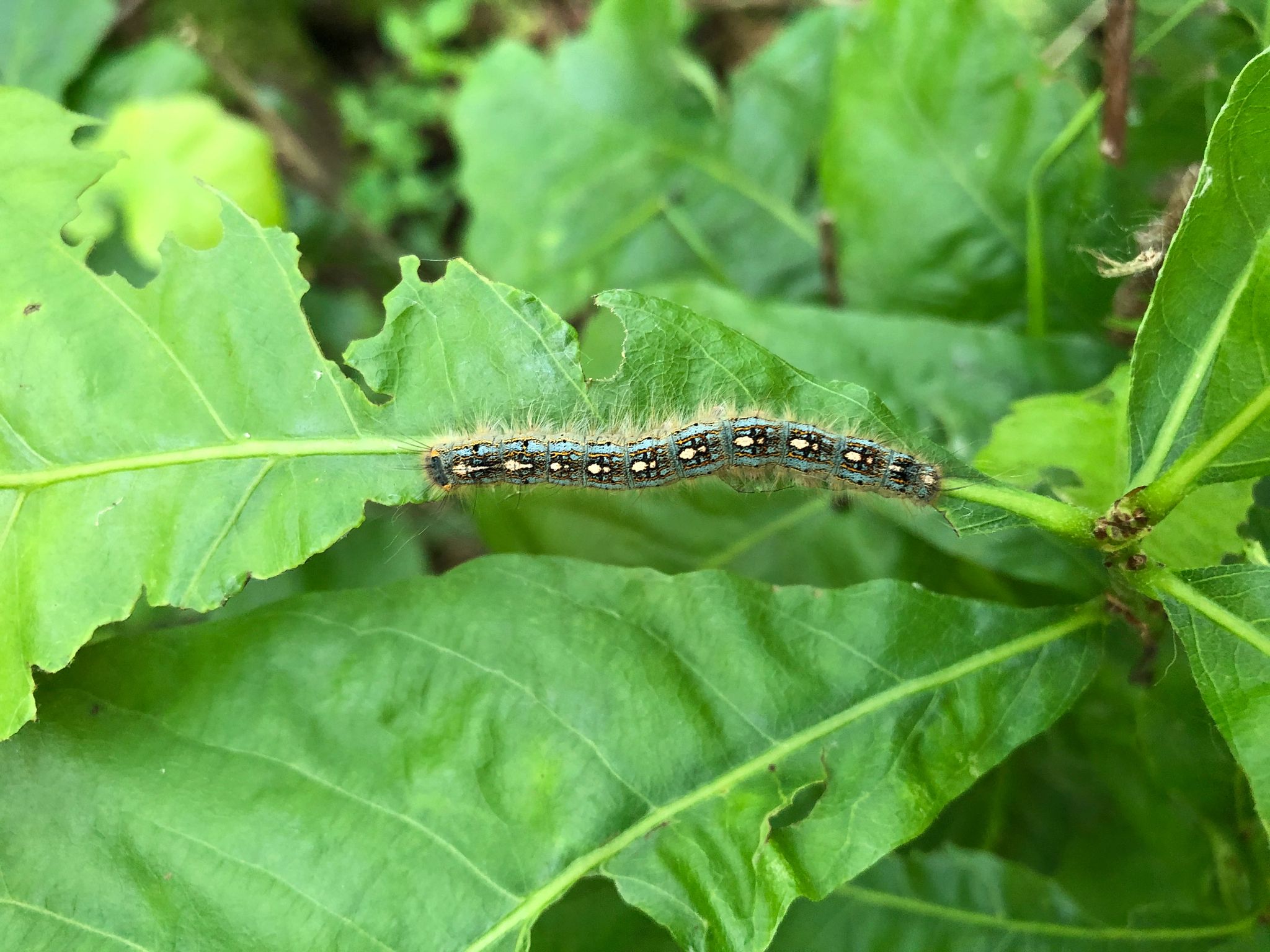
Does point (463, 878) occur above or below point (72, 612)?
below

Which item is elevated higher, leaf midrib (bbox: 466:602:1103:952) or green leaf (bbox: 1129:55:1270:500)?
green leaf (bbox: 1129:55:1270:500)

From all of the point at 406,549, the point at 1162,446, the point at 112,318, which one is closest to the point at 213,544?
the point at 112,318

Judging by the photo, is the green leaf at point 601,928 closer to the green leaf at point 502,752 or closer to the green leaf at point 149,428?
the green leaf at point 502,752

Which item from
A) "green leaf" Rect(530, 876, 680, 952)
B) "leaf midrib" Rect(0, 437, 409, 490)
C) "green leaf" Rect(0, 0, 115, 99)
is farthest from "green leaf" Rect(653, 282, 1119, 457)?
"green leaf" Rect(0, 0, 115, 99)

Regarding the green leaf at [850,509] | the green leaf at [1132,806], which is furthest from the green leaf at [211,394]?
the green leaf at [1132,806]

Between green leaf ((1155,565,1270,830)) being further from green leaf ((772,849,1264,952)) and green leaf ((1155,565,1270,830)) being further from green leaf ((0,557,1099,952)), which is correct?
green leaf ((772,849,1264,952))

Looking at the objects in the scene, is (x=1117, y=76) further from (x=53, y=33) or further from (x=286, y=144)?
(x=53, y=33)

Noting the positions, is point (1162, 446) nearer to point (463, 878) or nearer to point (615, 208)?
point (463, 878)
